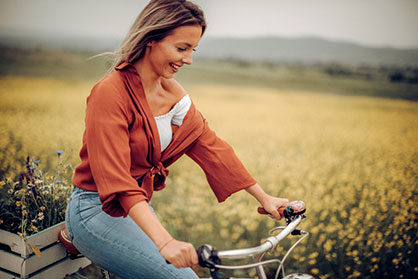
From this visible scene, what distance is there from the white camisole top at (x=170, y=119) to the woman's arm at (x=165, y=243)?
0.46 metres

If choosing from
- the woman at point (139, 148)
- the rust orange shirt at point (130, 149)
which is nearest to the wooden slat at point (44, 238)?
the woman at point (139, 148)

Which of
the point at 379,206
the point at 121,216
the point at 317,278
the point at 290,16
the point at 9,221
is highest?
the point at 290,16

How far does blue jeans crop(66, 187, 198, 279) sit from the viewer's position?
1.33 metres

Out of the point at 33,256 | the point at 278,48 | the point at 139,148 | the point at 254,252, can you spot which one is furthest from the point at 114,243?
the point at 278,48

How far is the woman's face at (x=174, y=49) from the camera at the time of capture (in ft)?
4.83

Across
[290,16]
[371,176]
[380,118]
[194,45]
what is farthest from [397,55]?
[194,45]

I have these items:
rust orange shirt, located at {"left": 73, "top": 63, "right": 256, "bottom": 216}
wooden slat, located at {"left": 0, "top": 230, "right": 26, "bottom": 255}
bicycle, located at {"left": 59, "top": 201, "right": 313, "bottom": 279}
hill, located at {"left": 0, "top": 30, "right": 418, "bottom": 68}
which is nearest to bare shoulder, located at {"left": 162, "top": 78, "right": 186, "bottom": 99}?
rust orange shirt, located at {"left": 73, "top": 63, "right": 256, "bottom": 216}

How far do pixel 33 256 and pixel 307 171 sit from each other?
4.41m

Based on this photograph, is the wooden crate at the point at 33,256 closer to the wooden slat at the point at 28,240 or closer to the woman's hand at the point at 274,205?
the wooden slat at the point at 28,240

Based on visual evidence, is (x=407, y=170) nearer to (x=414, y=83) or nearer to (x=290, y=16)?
(x=414, y=83)

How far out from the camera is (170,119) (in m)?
1.69

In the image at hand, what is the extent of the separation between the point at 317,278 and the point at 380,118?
680 cm

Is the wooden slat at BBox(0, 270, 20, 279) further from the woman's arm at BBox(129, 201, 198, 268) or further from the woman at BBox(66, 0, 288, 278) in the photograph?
the woman's arm at BBox(129, 201, 198, 268)

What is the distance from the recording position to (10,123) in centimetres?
621
